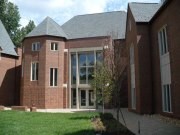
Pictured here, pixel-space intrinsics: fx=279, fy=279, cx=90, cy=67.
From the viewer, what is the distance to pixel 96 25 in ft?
135

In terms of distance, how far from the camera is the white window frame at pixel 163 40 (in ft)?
65.7

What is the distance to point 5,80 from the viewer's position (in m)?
39.1

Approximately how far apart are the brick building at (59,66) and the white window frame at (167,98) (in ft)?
54.2

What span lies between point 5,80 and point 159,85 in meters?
24.8

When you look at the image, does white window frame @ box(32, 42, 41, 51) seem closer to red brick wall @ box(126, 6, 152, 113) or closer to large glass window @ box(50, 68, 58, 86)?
large glass window @ box(50, 68, 58, 86)

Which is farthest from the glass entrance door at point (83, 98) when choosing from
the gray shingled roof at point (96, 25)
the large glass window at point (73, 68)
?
the gray shingled roof at point (96, 25)

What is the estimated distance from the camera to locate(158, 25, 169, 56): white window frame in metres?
20.0

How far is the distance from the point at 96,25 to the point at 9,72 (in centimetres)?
1435

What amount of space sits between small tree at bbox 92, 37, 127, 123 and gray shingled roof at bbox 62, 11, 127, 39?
1735 centimetres

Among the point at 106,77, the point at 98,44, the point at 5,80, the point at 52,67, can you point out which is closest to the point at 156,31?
the point at 106,77

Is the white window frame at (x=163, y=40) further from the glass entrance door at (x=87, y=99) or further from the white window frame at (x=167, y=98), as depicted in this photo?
the glass entrance door at (x=87, y=99)

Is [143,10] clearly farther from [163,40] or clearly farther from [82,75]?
[82,75]

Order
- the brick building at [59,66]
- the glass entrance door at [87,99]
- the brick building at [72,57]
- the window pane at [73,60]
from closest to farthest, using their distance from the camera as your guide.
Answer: the brick building at [72,57] < the brick building at [59,66] < the glass entrance door at [87,99] < the window pane at [73,60]

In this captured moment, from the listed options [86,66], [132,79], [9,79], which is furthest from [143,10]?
[9,79]
